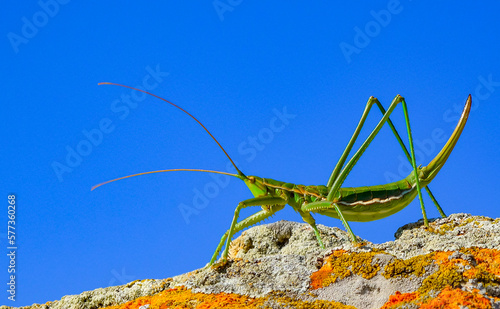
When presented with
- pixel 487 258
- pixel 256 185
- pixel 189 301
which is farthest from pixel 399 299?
pixel 256 185

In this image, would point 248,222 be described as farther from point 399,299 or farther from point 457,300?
point 457,300

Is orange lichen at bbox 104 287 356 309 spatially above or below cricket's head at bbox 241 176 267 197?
below

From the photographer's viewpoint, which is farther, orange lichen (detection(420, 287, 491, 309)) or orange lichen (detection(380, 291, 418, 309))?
orange lichen (detection(380, 291, 418, 309))

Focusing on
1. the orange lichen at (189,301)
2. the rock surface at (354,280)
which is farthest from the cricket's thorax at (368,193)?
the orange lichen at (189,301)

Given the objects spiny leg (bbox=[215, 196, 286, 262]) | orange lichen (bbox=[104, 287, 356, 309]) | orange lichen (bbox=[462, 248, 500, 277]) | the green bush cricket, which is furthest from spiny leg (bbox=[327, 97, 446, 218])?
orange lichen (bbox=[104, 287, 356, 309])

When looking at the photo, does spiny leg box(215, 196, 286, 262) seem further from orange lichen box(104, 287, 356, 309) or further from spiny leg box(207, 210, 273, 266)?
orange lichen box(104, 287, 356, 309)

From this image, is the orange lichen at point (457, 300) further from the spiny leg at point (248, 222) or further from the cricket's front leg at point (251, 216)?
the spiny leg at point (248, 222)

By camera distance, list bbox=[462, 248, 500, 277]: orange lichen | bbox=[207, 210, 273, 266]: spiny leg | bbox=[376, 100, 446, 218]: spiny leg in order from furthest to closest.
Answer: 1. bbox=[376, 100, 446, 218]: spiny leg
2. bbox=[207, 210, 273, 266]: spiny leg
3. bbox=[462, 248, 500, 277]: orange lichen
